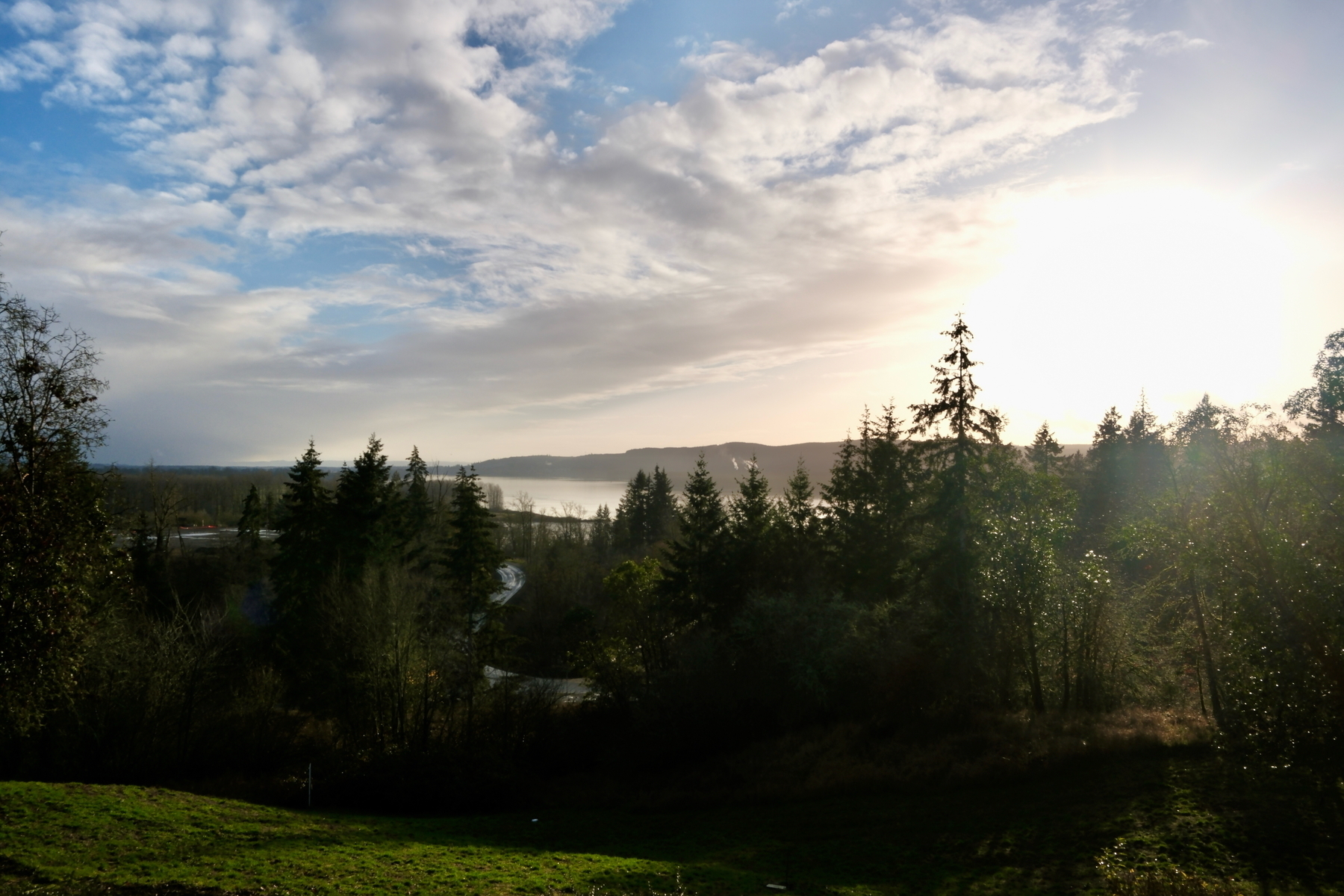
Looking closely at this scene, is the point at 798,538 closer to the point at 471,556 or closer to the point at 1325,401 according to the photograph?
the point at 471,556

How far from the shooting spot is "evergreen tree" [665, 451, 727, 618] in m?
35.3

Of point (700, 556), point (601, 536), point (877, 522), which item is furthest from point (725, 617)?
point (601, 536)

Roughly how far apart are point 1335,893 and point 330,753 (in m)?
29.4

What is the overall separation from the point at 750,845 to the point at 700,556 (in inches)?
699

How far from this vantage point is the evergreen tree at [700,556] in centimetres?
3531

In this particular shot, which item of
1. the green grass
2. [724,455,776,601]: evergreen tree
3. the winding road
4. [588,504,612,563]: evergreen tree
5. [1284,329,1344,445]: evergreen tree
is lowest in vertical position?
the winding road

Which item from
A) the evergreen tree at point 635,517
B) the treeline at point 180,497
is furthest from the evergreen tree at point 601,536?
the treeline at point 180,497

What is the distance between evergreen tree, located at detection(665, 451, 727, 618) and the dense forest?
0.52ft

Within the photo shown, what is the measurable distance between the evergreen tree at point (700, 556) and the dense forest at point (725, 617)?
16 centimetres

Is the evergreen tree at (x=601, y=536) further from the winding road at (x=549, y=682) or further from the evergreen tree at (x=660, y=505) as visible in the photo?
the winding road at (x=549, y=682)

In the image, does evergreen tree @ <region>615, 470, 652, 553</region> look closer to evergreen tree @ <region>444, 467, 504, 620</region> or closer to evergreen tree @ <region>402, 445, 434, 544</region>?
evergreen tree @ <region>402, 445, 434, 544</region>

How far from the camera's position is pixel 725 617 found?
3509 cm

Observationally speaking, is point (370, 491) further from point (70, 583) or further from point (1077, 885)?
point (1077, 885)

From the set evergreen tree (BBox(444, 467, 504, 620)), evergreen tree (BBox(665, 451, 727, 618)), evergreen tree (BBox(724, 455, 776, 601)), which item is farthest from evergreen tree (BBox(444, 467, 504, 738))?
evergreen tree (BBox(724, 455, 776, 601))
